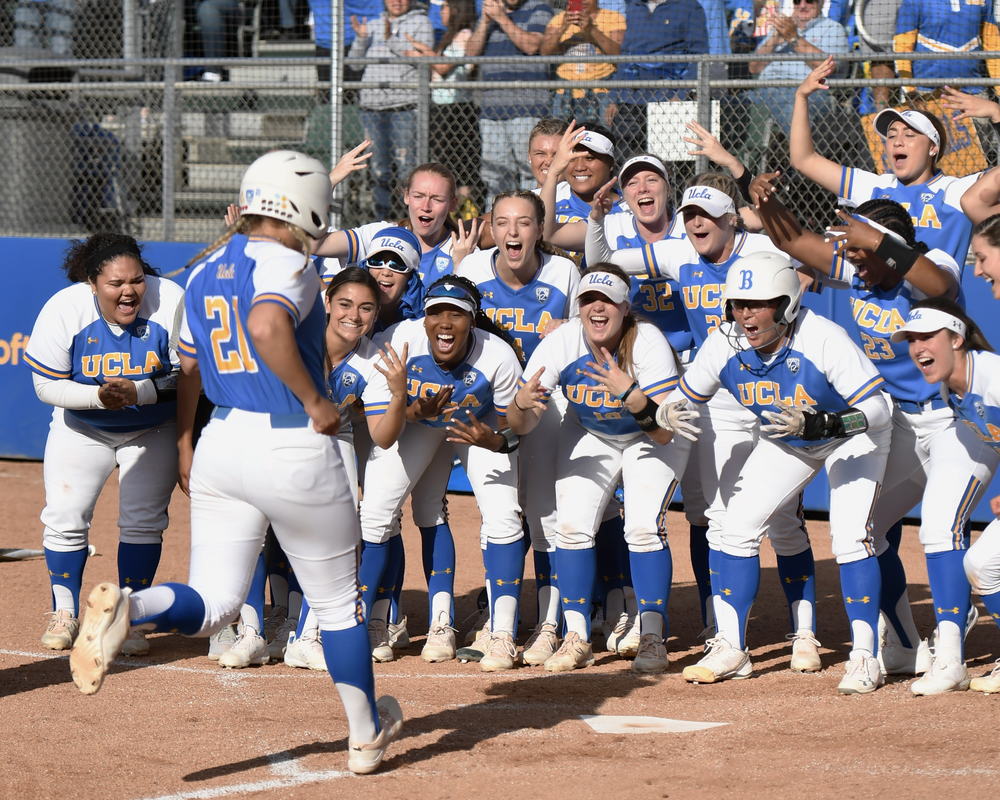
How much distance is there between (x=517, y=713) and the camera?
5285 mm

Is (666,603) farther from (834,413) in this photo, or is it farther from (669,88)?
(669,88)

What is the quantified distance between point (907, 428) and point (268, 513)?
2.98 metres

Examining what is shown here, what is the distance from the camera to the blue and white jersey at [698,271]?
20.1 feet

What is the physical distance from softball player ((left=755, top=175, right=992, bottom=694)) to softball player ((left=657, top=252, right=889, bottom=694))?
0.74 feet

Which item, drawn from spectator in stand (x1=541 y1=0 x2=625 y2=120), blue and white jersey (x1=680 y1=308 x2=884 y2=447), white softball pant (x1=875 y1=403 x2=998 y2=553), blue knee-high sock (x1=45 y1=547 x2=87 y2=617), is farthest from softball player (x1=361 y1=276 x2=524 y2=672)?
spectator in stand (x1=541 y1=0 x2=625 y2=120)

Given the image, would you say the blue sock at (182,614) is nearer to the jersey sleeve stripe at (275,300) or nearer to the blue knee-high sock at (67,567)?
the jersey sleeve stripe at (275,300)

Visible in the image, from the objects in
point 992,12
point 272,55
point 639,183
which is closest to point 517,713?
point 639,183

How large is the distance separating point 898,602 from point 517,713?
1.92 meters

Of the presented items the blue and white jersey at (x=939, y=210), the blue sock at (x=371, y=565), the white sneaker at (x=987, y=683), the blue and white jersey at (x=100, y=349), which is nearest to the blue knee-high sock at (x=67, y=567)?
the blue and white jersey at (x=100, y=349)

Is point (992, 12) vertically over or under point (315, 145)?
over

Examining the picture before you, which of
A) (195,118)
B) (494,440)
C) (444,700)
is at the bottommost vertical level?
(444,700)

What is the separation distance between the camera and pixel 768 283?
5367mm

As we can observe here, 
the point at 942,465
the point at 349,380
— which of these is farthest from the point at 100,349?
the point at 942,465

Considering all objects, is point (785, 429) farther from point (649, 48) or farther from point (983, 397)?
point (649, 48)
